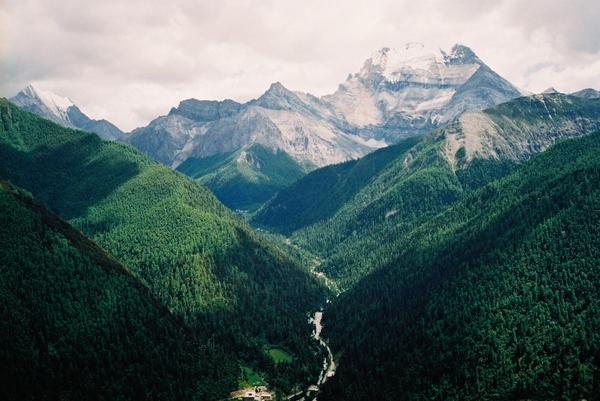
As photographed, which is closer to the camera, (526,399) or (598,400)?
(598,400)

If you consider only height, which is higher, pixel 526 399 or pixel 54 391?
pixel 54 391

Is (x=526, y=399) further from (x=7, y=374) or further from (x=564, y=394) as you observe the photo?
(x=7, y=374)

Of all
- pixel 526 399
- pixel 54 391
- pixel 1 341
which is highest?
pixel 1 341

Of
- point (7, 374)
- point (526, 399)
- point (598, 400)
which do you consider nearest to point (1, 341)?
point (7, 374)

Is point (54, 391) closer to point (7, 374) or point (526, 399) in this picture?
point (7, 374)

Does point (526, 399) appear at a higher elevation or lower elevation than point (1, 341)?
lower

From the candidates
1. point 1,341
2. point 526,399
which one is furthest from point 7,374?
point 526,399

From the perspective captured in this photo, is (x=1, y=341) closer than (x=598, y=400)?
No

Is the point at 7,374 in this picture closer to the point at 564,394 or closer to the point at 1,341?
the point at 1,341
